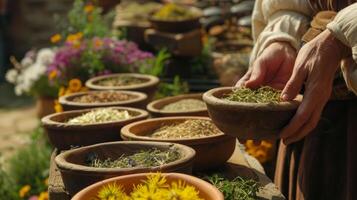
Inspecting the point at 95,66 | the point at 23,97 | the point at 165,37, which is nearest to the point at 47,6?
the point at 23,97

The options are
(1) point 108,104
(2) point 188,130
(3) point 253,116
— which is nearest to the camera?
(3) point 253,116

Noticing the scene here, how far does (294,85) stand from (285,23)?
0.50 m

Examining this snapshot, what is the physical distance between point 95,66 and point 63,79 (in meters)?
0.41

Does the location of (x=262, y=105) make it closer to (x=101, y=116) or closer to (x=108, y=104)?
(x=101, y=116)

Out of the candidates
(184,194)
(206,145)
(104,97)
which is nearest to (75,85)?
(104,97)

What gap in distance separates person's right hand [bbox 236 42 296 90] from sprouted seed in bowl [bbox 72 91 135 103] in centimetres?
107

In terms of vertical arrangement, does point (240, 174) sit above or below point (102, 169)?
below

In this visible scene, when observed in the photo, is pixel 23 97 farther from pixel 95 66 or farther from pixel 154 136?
pixel 154 136

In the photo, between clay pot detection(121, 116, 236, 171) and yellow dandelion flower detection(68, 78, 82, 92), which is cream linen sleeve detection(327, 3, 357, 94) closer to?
clay pot detection(121, 116, 236, 171)

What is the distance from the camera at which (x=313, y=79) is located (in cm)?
190

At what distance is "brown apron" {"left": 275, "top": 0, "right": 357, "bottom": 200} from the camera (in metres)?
2.14

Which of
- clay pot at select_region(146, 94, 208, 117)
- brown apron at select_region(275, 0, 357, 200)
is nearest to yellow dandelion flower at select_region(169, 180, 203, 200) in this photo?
brown apron at select_region(275, 0, 357, 200)

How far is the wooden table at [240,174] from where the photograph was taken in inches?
84.4

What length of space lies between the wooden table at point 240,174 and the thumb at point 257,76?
0.34 meters
